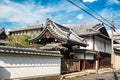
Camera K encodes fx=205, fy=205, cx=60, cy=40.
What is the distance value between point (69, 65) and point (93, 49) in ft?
40.1

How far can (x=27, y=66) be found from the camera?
599 inches

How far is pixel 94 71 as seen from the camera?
29219mm

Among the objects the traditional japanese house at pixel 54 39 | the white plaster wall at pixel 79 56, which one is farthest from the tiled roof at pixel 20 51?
the white plaster wall at pixel 79 56

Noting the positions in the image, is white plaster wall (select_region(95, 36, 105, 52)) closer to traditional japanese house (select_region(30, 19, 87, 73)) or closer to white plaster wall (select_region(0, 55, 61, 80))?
traditional japanese house (select_region(30, 19, 87, 73))

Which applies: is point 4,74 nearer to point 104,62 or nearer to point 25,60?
point 25,60

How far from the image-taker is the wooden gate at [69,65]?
21.3 m

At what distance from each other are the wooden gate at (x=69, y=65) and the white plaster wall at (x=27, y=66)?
1.82 meters

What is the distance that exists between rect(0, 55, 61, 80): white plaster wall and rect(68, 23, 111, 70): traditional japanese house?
9214 mm

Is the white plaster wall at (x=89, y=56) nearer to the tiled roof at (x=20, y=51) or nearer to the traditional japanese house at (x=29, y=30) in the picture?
the tiled roof at (x=20, y=51)

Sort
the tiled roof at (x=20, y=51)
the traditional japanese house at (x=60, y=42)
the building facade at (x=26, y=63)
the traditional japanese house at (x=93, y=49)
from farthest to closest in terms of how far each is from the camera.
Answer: the traditional japanese house at (x=93, y=49), the traditional japanese house at (x=60, y=42), the building facade at (x=26, y=63), the tiled roof at (x=20, y=51)

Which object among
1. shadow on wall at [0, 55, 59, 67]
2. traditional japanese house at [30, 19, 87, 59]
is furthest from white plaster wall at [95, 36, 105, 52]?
shadow on wall at [0, 55, 59, 67]

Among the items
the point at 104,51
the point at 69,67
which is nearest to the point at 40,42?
the point at 69,67

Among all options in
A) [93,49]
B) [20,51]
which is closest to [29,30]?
[93,49]

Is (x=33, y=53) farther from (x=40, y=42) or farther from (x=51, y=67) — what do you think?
(x=40, y=42)
